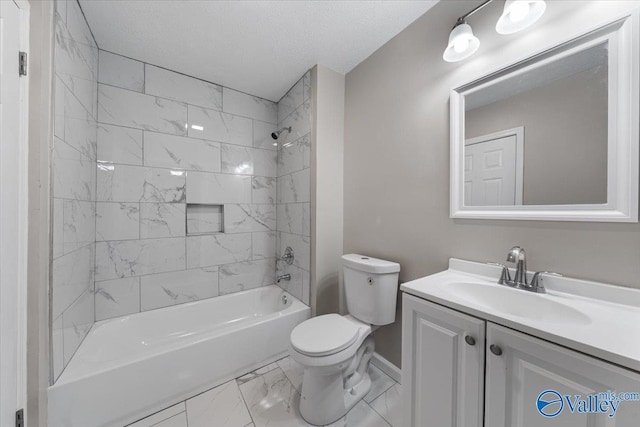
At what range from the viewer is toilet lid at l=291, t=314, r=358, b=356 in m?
1.23

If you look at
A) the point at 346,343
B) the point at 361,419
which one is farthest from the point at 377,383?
the point at 346,343

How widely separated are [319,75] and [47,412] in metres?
2.58

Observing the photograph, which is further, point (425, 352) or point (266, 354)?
point (266, 354)

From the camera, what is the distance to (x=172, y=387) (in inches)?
53.7

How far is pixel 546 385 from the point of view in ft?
2.07

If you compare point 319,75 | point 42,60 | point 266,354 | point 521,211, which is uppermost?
point 319,75

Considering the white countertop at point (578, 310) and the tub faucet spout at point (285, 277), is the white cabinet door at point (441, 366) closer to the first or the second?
the white countertop at point (578, 310)

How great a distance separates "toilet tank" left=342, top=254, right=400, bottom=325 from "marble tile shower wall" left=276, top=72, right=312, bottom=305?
22.2 inches

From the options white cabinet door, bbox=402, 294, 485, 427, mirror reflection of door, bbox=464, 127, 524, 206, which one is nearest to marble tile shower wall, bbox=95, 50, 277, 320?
white cabinet door, bbox=402, 294, 485, 427

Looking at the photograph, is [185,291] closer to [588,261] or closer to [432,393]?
[432,393]

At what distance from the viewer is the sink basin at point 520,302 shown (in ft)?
2.66

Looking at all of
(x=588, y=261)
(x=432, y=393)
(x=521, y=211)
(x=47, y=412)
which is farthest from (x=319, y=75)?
(x=47, y=412)

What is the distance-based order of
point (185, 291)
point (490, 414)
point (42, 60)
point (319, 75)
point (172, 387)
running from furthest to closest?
point (185, 291) → point (319, 75) → point (172, 387) → point (42, 60) → point (490, 414)

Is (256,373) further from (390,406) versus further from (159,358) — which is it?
(390,406)
